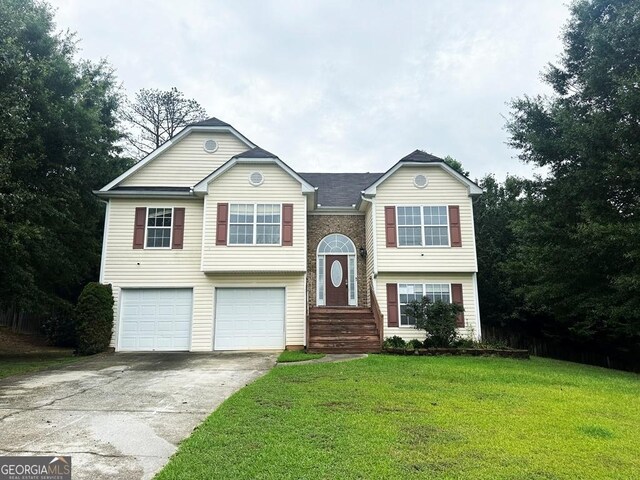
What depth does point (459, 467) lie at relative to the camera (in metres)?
3.70

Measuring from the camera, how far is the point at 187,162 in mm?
15867

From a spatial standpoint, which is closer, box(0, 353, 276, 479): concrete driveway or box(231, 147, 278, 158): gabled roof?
box(0, 353, 276, 479): concrete driveway

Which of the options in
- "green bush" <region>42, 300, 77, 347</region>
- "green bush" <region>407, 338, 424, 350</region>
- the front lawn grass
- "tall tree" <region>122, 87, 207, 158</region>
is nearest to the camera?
the front lawn grass

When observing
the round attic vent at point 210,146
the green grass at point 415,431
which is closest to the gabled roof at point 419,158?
the round attic vent at point 210,146

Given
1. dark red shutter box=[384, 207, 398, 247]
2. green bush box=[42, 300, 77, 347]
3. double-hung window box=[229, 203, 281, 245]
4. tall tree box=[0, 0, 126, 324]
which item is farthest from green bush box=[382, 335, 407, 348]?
green bush box=[42, 300, 77, 347]

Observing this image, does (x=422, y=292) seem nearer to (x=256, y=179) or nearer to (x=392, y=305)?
(x=392, y=305)

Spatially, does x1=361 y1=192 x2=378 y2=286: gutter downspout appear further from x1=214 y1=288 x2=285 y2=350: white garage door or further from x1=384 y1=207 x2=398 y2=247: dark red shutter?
x1=214 y1=288 x2=285 y2=350: white garage door

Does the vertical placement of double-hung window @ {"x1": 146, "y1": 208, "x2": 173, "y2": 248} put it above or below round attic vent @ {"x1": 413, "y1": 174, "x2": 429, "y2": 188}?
below

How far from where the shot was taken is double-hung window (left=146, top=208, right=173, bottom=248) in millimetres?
14828

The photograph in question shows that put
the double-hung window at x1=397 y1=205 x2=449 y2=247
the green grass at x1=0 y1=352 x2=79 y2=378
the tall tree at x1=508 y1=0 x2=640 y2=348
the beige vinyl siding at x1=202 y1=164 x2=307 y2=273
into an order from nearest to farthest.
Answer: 1. the green grass at x1=0 y1=352 x2=79 y2=378
2. the tall tree at x1=508 y1=0 x2=640 y2=348
3. the beige vinyl siding at x1=202 y1=164 x2=307 y2=273
4. the double-hung window at x1=397 y1=205 x2=449 y2=247

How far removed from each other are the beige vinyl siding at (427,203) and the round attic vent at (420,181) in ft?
0.38

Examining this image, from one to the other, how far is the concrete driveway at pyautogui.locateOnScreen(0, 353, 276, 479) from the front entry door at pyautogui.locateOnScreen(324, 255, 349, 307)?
5.41 metres

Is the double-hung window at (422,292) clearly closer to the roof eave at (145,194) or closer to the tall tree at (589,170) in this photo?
the tall tree at (589,170)

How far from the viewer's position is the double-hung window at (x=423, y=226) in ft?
48.6
